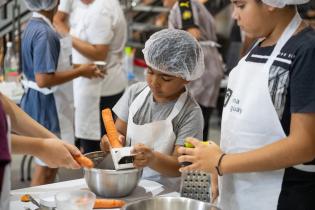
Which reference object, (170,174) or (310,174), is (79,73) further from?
(310,174)

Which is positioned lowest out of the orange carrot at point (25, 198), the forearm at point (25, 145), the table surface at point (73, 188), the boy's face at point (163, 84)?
the table surface at point (73, 188)

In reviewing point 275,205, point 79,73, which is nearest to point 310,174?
point 275,205

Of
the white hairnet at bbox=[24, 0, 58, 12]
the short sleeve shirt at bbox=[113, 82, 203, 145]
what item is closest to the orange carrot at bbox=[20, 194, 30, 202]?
the short sleeve shirt at bbox=[113, 82, 203, 145]

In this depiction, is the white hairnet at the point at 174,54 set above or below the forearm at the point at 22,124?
above

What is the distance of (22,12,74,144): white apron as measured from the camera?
109 inches

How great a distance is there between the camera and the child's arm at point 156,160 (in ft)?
5.31

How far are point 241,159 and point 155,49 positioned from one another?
666mm

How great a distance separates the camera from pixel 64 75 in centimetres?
276

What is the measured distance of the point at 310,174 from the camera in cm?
142

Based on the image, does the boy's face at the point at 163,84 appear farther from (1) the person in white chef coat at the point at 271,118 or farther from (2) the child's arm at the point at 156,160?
(1) the person in white chef coat at the point at 271,118

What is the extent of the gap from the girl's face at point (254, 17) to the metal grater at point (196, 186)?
1.65ft

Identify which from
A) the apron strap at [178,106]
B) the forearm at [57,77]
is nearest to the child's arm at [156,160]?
the apron strap at [178,106]

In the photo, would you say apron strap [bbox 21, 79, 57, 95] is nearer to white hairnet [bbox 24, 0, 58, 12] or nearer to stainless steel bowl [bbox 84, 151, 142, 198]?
white hairnet [bbox 24, 0, 58, 12]

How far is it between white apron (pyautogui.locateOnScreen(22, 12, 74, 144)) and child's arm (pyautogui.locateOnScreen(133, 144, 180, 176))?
1.13 m
